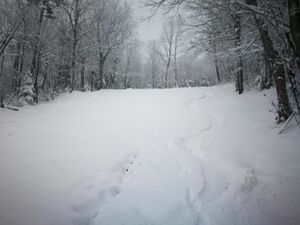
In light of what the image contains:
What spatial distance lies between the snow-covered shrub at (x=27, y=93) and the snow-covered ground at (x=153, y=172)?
6112 mm

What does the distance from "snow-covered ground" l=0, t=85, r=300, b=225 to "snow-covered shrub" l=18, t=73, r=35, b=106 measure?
611cm

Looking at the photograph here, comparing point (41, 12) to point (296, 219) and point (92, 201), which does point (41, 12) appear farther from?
point (296, 219)

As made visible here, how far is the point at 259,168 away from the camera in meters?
4.02

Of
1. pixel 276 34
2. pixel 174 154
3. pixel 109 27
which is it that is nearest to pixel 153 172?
pixel 174 154

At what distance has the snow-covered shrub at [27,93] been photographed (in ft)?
45.7

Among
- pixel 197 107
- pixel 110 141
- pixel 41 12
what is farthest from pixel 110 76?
pixel 110 141

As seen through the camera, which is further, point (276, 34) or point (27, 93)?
point (27, 93)

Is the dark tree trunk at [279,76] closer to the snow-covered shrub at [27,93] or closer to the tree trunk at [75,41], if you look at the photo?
the snow-covered shrub at [27,93]

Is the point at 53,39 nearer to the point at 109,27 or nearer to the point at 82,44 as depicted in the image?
the point at 82,44

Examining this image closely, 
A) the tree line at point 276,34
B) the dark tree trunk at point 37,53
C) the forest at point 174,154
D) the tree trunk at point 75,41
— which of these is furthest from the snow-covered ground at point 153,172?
the tree trunk at point 75,41

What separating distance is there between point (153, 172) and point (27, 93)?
13.6 metres

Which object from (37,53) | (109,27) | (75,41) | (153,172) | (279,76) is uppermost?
(109,27)

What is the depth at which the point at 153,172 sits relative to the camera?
4387 mm

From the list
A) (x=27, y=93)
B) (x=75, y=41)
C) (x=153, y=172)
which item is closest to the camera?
(x=153, y=172)
